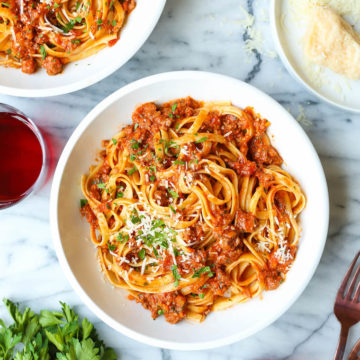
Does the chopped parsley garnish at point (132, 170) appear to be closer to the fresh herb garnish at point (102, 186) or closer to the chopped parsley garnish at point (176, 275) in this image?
the fresh herb garnish at point (102, 186)

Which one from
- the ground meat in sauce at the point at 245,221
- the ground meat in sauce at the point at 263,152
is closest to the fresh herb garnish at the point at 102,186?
the ground meat in sauce at the point at 245,221

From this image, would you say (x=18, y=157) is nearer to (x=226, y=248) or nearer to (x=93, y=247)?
(x=93, y=247)

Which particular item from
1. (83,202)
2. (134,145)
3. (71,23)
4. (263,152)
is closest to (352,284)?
(263,152)

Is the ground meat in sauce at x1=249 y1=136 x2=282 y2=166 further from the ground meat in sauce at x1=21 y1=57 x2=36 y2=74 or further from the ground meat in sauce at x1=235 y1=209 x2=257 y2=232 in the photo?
the ground meat in sauce at x1=21 y1=57 x2=36 y2=74

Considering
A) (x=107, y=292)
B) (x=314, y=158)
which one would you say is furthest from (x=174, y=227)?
(x=314, y=158)

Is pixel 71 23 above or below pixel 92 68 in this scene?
above
